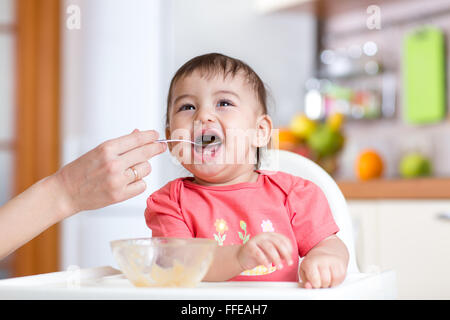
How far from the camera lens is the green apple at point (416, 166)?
7.39ft

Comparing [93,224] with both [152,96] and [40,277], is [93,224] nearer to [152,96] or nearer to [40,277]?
[152,96]

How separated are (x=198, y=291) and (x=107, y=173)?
0.87 feet

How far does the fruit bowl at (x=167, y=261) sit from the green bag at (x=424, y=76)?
6.06ft

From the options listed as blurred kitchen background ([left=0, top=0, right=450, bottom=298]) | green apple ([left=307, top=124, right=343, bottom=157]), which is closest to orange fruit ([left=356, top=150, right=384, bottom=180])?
blurred kitchen background ([left=0, top=0, right=450, bottom=298])

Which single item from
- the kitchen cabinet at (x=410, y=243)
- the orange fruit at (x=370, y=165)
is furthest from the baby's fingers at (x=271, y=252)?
the orange fruit at (x=370, y=165)

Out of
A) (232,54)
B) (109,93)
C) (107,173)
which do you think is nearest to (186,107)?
(107,173)

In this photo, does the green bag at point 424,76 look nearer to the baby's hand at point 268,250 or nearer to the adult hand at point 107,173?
the adult hand at point 107,173

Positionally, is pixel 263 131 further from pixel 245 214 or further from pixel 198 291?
pixel 198 291

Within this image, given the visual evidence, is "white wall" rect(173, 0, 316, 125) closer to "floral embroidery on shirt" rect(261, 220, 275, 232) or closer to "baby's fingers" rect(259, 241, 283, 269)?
"floral embroidery on shirt" rect(261, 220, 275, 232)

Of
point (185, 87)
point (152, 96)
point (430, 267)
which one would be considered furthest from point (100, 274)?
point (152, 96)

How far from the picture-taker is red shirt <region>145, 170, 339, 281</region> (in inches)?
31.8

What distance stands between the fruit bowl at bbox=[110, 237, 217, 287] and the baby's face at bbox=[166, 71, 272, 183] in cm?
20

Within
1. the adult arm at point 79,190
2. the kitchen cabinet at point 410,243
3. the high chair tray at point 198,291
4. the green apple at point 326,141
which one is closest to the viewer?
the high chair tray at point 198,291

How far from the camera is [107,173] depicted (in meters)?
0.75
